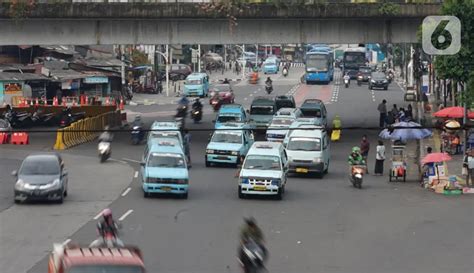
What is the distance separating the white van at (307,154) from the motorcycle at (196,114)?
752 inches

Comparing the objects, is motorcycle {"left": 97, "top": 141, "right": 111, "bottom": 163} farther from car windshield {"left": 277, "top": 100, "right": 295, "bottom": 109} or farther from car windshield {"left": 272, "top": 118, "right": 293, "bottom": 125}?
car windshield {"left": 277, "top": 100, "right": 295, "bottom": 109}

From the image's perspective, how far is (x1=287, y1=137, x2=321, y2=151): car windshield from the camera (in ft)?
134

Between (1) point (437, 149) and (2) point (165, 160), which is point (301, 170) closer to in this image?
(2) point (165, 160)

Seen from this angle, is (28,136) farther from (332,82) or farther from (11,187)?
(332,82)

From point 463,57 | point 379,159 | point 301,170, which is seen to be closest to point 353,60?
point 463,57

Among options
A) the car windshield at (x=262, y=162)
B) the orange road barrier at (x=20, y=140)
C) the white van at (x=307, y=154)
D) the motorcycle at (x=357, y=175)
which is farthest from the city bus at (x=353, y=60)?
the car windshield at (x=262, y=162)

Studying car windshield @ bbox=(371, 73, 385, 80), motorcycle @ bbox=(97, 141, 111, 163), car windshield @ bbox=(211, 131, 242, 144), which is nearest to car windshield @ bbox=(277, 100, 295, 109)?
motorcycle @ bbox=(97, 141, 111, 163)

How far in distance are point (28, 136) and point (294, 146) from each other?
17013mm

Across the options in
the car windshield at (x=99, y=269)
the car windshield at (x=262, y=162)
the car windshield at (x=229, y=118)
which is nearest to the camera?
the car windshield at (x=99, y=269)

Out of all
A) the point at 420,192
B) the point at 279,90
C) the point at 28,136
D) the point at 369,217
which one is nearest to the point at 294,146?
the point at 420,192

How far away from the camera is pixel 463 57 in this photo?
42.1m

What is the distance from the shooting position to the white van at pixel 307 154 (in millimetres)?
40625

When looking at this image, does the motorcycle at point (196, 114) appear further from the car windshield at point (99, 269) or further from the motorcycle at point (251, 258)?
the car windshield at point (99, 269)

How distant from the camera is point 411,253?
2580cm
